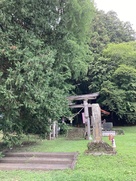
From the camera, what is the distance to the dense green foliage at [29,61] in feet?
20.7

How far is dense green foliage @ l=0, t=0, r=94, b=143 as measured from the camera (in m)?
6.32

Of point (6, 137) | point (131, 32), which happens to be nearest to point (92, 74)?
point (131, 32)

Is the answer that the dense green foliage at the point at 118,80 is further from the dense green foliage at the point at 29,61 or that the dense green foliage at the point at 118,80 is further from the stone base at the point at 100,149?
the stone base at the point at 100,149

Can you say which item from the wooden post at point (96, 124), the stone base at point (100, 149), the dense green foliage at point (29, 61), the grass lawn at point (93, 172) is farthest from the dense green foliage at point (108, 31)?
the grass lawn at point (93, 172)

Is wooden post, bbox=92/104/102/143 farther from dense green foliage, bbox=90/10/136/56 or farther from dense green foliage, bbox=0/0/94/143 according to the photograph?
dense green foliage, bbox=90/10/136/56

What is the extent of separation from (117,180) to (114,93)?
460 inches

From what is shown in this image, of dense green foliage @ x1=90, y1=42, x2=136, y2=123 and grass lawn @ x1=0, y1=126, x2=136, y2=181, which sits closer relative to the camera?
grass lawn @ x1=0, y1=126, x2=136, y2=181

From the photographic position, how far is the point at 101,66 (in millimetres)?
17188

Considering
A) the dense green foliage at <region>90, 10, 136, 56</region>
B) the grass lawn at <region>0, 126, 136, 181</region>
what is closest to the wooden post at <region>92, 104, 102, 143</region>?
the grass lawn at <region>0, 126, 136, 181</region>

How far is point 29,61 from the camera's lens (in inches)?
248

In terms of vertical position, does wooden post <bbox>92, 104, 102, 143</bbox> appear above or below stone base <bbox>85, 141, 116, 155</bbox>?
above

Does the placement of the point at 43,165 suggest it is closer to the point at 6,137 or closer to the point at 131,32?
the point at 6,137

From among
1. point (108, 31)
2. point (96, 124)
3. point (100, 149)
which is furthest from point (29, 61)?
point (108, 31)

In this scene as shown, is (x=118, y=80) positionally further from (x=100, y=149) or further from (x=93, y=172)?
(x=93, y=172)
